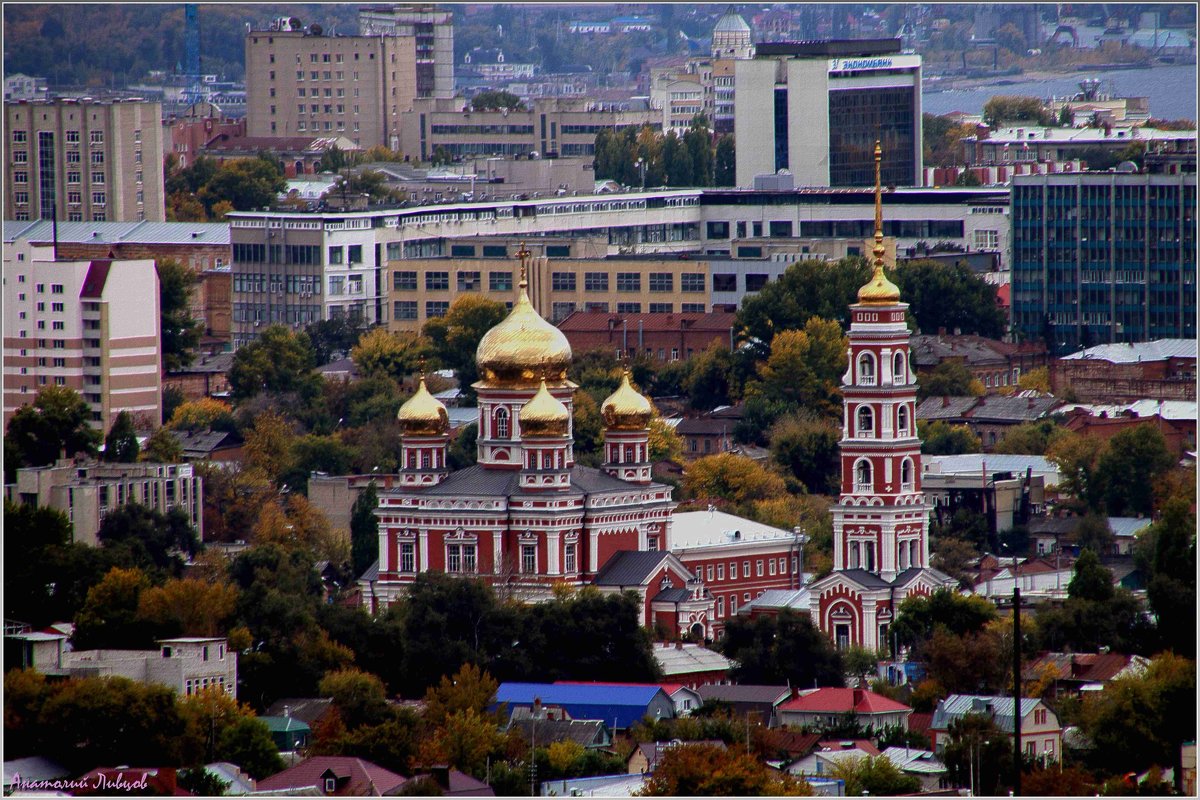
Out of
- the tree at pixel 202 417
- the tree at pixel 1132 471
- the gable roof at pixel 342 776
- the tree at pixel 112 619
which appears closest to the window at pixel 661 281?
the tree at pixel 202 417

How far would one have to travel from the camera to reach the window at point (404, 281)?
129000mm

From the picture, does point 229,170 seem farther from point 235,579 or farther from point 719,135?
point 235,579

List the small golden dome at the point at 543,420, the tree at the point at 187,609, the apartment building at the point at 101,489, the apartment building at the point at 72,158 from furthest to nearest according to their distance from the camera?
the apartment building at the point at 72,158, the apartment building at the point at 101,489, the small golden dome at the point at 543,420, the tree at the point at 187,609

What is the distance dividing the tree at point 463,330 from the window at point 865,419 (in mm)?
33725

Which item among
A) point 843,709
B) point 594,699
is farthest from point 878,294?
point 843,709

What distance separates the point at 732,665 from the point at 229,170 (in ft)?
354

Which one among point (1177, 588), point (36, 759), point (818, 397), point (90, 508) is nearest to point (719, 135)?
point (818, 397)

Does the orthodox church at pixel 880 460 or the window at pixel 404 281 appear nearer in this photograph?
the orthodox church at pixel 880 460

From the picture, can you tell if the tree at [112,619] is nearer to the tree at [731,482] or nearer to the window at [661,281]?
the tree at [731,482]

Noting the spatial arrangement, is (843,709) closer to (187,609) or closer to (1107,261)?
(187,609)

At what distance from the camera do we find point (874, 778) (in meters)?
58.6

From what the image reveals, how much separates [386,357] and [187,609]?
149 ft

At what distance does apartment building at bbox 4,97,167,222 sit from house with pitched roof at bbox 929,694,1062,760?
3766 inches

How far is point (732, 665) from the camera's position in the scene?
73.4 m
